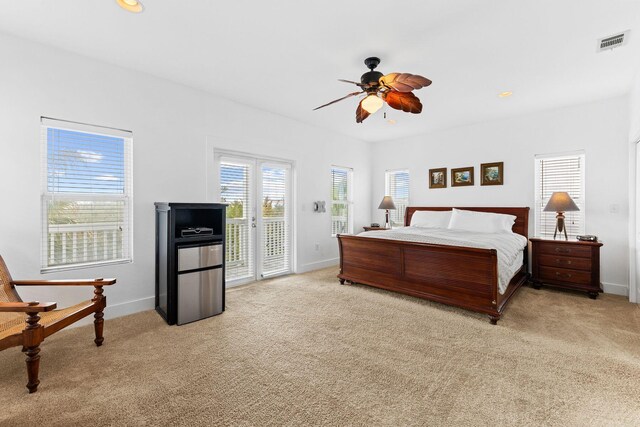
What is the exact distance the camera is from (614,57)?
285 centimetres

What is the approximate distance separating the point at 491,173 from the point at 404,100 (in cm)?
311

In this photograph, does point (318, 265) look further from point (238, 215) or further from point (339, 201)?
point (238, 215)

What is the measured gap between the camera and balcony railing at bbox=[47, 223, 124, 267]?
276 centimetres

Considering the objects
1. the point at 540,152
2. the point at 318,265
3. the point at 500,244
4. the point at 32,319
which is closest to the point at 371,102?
the point at 500,244

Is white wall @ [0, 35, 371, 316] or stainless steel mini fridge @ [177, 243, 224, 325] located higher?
white wall @ [0, 35, 371, 316]

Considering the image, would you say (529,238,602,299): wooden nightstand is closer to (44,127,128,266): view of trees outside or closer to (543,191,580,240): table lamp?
(543,191,580,240): table lamp

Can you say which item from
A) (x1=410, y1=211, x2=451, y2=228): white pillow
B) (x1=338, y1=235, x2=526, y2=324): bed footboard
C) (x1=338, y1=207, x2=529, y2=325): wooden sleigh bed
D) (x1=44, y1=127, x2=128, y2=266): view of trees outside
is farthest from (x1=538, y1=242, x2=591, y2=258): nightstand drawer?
(x1=44, y1=127, x2=128, y2=266): view of trees outside

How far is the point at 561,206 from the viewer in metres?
3.94

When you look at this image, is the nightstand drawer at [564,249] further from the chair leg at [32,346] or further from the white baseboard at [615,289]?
the chair leg at [32,346]

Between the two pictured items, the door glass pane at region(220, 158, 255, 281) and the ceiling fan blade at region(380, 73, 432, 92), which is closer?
the ceiling fan blade at region(380, 73, 432, 92)

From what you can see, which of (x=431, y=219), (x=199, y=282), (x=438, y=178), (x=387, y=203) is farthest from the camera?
(x=387, y=203)

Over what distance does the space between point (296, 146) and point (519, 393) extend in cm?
421

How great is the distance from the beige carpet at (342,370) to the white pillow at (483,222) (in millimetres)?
1489

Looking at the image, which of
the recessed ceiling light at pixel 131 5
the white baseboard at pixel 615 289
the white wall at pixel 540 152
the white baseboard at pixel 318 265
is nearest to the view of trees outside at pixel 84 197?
the recessed ceiling light at pixel 131 5
